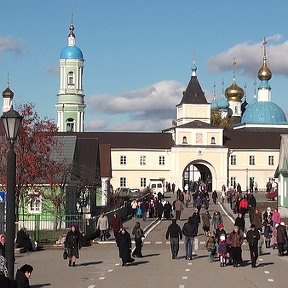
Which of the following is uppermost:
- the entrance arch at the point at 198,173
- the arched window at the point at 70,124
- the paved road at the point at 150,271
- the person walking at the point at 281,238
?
the arched window at the point at 70,124

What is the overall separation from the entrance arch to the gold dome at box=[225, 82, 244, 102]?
2931 centimetres

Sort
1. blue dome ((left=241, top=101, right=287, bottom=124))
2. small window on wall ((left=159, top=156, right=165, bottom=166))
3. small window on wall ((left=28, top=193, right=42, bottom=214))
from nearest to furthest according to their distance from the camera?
small window on wall ((left=28, top=193, right=42, bottom=214)) → small window on wall ((left=159, top=156, right=165, bottom=166)) → blue dome ((left=241, top=101, right=287, bottom=124))

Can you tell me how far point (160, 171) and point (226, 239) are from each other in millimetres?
69440

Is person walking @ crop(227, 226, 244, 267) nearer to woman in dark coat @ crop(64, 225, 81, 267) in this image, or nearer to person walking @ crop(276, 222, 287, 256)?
person walking @ crop(276, 222, 287, 256)

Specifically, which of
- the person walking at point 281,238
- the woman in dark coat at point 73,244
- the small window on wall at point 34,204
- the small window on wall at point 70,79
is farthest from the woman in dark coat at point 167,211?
the small window on wall at point 70,79

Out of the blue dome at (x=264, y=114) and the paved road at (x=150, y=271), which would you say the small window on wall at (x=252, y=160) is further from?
the paved road at (x=150, y=271)

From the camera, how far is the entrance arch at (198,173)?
299 ft

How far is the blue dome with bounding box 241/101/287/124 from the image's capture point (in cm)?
11300

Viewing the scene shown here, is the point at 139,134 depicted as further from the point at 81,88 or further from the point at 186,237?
the point at 186,237

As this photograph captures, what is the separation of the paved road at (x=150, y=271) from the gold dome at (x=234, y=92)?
338ft

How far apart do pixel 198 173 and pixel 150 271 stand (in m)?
82.6

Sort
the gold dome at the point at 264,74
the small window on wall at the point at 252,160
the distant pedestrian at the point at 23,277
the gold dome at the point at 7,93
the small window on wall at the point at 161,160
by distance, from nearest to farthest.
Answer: the distant pedestrian at the point at 23,277 < the small window on wall at the point at 161,160 < the small window on wall at the point at 252,160 < the gold dome at the point at 7,93 < the gold dome at the point at 264,74

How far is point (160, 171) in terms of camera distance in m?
92.6

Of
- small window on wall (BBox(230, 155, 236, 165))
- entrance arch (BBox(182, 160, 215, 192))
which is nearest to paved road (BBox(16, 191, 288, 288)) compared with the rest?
entrance arch (BBox(182, 160, 215, 192))
